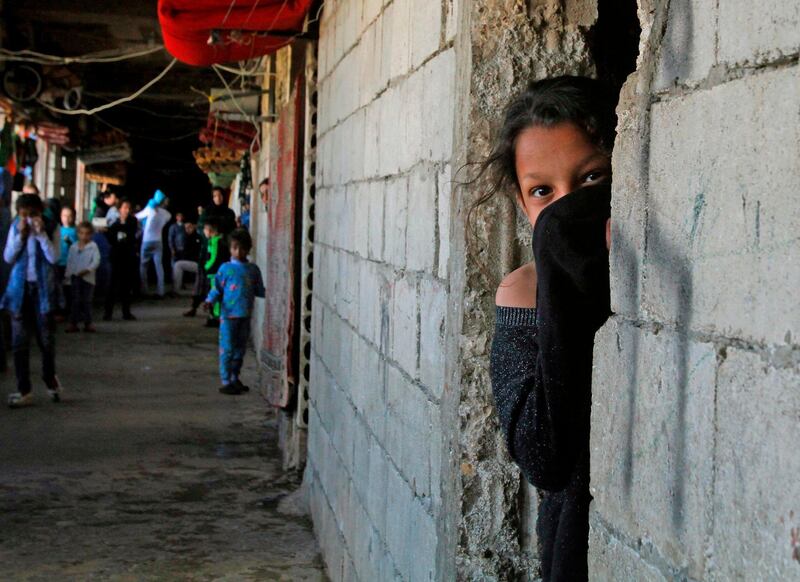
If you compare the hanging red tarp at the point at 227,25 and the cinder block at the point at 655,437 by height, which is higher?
the hanging red tarp at the point at 227,25

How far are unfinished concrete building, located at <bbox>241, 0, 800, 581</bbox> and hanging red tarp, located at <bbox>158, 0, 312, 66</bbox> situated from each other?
390mm

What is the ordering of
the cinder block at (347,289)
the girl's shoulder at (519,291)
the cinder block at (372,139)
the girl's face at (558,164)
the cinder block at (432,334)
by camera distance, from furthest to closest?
the cinder block at (347,289) < the cinder block at (372,139) < the cinder block at (432,334) < the girl's face at (558,164) < the girl's shoulder at (519,291)

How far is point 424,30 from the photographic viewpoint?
297 centimetres

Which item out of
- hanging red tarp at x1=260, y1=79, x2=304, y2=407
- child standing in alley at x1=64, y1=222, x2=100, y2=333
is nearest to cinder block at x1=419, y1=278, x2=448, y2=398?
hanging red tarp at x1=260, y1=79, x2=304, y2=407

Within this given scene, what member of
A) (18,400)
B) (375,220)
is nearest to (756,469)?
(375,220)

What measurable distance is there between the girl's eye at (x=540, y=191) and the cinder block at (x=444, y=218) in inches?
26.3

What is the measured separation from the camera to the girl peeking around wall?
1583 mm

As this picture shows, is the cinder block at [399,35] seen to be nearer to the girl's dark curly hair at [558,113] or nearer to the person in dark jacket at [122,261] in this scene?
the girl's dark curly hair at [558,113]

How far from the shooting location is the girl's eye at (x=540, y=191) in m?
1.90

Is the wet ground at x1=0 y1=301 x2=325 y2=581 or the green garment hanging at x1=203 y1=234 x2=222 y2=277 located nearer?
the wet ground at x1=0 y1=301 x2=325 y2=581

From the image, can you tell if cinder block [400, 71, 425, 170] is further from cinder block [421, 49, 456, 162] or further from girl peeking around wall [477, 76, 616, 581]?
girl peeking around wall [477, 76, 616, 581]

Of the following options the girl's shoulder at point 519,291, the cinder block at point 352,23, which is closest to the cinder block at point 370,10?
the cinder block at point 352,23

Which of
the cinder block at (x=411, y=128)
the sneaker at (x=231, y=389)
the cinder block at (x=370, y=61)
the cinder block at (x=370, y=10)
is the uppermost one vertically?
the cinder block at (x=370, y=10)

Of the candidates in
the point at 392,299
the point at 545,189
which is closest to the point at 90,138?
the point at 392,299
